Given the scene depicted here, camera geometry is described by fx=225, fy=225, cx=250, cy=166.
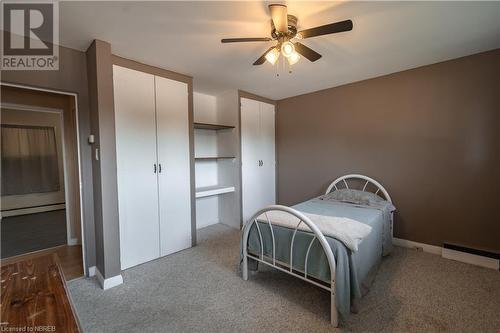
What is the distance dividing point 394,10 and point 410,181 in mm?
2155

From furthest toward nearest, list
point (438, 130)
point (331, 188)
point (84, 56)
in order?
point (331, 188), point (438, 130), point (84, 56)

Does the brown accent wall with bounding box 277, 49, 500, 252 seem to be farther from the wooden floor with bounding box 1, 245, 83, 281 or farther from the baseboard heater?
the wooden floor with bounding box 1, 245, 83, 281

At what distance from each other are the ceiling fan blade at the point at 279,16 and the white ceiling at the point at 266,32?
0.72ft

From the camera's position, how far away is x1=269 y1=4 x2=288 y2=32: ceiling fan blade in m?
1.44

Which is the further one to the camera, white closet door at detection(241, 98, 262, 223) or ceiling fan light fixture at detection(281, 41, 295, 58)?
white closet door at detection(241, 98, 262, 223)

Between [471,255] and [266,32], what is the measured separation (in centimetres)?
327

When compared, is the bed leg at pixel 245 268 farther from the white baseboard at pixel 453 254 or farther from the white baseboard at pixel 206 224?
the white baseboard at pixel 453 254

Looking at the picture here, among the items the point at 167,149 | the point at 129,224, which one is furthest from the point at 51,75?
the point at 129,224

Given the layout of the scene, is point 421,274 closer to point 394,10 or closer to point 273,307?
point 273,307

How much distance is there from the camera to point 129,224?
2.56 meters

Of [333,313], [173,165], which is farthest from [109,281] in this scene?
[333,313]

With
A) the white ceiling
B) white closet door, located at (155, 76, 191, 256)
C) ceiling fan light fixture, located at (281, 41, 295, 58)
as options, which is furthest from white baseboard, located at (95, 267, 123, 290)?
ceiling fan light fixture, located at (281, 41, 295, 58)

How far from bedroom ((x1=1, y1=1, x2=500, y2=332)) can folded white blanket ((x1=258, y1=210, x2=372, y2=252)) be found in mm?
19

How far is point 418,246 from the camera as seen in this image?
2.97 meters
